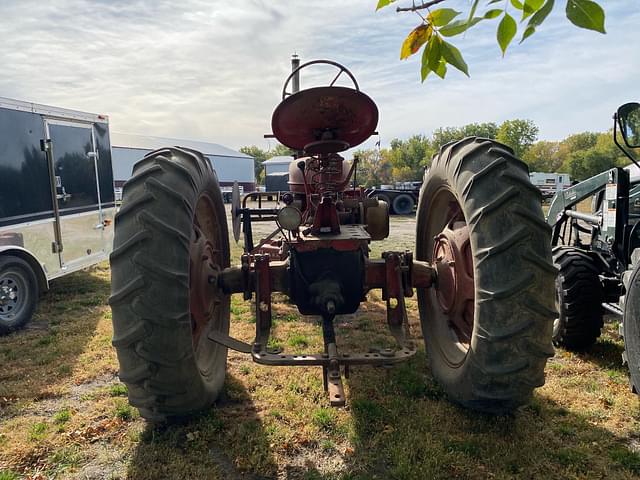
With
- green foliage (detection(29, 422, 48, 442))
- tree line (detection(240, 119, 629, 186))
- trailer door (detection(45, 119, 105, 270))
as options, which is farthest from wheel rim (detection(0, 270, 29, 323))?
tree line (detection(240, 119, 629, 186))

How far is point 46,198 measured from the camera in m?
6.44

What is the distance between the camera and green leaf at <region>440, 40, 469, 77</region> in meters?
1.56

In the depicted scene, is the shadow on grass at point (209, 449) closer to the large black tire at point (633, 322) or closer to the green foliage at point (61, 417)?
the green foliage at point (61, 417)

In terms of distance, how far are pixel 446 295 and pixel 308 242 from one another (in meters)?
1.07

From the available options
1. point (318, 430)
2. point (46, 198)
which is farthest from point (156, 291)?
point (46, 198)

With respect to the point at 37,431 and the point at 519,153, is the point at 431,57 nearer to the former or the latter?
the point at 37,431

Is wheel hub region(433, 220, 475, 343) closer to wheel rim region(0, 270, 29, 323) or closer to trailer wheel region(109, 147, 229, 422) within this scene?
trailer wheel region(109, 147, 229, 422)

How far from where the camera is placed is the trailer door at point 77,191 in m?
6.71

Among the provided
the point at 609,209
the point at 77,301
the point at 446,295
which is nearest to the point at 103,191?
the point at 77,301

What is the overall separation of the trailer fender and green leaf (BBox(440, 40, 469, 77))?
593cm

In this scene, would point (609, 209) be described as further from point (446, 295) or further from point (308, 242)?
point (308, 242)

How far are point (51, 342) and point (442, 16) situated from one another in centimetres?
526

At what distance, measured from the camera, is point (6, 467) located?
2.80 meters

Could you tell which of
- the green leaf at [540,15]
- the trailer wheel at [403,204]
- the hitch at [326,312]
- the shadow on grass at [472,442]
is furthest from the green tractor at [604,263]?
the trailer wheel at [403,204]
